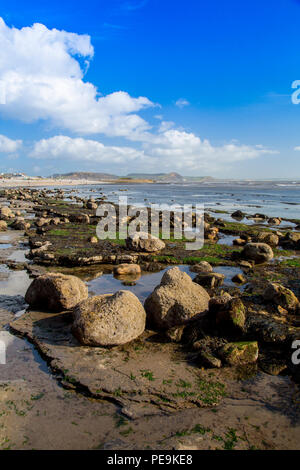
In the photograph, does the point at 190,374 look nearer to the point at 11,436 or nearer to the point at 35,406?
the point at 35,406

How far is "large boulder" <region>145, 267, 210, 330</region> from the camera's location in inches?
313

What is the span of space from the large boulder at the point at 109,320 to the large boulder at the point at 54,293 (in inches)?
50.1

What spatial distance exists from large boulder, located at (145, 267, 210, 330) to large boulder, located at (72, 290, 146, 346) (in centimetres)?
54

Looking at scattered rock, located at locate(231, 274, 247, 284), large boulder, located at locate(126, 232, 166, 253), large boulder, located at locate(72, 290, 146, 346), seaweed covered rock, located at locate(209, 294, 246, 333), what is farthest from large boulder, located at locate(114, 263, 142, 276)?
seaweed covered rock, located at locate(209, 294, 246, 333)

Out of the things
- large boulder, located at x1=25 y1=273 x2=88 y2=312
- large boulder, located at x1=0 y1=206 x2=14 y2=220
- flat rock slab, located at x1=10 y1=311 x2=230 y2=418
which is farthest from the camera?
large boulder, located at x1=0 y1=206 x2=14 y2=220

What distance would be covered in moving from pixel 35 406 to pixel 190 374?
2.93 meters

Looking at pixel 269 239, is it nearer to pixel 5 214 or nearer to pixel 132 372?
pixel 132 372

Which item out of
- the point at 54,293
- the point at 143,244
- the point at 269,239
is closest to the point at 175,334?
the point at 54,293

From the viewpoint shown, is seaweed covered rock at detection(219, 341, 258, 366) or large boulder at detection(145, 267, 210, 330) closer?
seaweed covered rock at detection(219, 341, 258, 366)

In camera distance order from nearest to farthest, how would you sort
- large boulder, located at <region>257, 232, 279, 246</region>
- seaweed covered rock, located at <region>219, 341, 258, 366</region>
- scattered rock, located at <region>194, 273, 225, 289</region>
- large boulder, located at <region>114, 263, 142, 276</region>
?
1. seaweed covered rock, located at <region>219, 341, 258, 366</region>
2. scattered rock, located at <region>194, 273, 225, 289</region>
3. large boulder, located at <region>114, 263, 142, 276</region>
4. large boulder, located at <region>257, 232, 279, 246</region>

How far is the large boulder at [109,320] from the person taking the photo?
6820 mm

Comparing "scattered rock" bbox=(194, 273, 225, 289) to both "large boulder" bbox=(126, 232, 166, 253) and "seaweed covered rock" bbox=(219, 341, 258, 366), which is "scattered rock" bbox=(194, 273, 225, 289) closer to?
"seaweed covered rock" bbox=(219, 341, 258, 366)

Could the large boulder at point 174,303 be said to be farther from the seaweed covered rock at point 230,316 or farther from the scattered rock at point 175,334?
the seaweed covered rock at point 230,316
